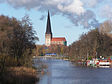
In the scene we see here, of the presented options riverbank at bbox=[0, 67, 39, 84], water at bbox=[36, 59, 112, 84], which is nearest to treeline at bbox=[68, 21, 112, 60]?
water at bbox=[36, 59, 112, 84]

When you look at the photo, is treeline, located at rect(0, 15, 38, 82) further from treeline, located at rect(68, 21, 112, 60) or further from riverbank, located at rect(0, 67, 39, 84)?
treeline, located at rect(68, 21, 112, 60)

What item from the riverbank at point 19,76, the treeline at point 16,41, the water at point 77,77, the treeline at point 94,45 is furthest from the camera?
the treeline at point 94,45

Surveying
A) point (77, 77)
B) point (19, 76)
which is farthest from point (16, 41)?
point (19, 76)

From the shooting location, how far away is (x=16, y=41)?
5259cm

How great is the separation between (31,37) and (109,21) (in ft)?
169

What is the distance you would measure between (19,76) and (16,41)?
1853cm

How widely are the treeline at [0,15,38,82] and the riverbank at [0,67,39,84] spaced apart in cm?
112

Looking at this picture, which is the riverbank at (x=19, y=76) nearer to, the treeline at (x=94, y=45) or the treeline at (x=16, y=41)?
the treeline at (x=16, y=41)

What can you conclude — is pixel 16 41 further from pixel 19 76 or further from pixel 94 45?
pixel 94 45

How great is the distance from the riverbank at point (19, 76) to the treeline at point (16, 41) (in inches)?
44.1

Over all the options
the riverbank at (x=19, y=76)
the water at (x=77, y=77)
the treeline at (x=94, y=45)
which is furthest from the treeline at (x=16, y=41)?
the treeline at (x=94, y=45)

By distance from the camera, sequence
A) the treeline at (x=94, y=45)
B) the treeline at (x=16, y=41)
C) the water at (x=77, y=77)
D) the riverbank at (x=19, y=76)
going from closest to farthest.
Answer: the riverbank at (x=19, y=76) → the water at (x=77, y=77) → the treeline at (x=16, y=41) → the treeline at (x=94, y=45)

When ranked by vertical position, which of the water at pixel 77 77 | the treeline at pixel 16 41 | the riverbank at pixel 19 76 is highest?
the treeline at pixel 16 41

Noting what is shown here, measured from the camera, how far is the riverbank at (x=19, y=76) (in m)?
32.0
